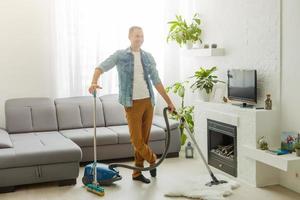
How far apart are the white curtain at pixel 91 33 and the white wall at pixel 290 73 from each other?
2584mm

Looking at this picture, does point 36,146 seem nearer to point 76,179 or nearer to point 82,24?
point 76,179

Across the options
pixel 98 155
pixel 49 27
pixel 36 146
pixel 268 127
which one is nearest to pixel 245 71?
pixel 268 127

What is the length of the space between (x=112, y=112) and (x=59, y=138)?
3.75 feet

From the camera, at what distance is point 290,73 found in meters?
4.06

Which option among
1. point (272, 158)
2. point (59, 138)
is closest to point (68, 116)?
point (59, 138)

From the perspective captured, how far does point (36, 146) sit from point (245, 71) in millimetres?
2346

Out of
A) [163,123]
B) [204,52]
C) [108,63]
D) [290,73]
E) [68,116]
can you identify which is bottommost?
[163,123]

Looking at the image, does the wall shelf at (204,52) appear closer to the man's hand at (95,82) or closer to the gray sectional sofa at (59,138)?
the gray sectional sofa at (59,138)

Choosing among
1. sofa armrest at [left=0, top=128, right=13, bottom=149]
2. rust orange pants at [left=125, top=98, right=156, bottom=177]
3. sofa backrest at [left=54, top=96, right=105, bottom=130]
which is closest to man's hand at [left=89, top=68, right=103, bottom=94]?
rust orange pants at [left=125, top=98, right=156, bottom=177]

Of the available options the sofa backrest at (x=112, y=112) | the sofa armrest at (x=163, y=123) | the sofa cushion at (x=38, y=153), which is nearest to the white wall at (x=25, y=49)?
the sofa backrest at (x=112, y=112)

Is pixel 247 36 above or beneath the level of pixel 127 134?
above

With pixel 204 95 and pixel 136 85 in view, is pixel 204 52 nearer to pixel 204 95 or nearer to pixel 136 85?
pixel 204 95

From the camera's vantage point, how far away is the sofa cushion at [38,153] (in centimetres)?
417

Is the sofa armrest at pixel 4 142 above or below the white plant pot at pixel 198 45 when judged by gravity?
below
